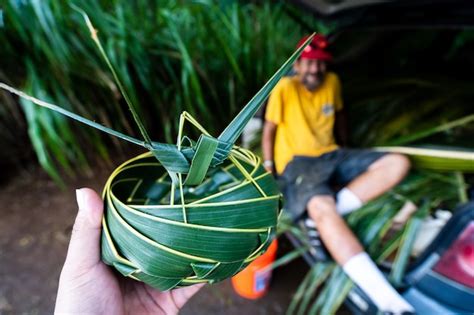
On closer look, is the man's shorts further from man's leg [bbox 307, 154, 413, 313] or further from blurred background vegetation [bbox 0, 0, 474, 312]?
blurred background vegetation [bbox 0, 0, 474, 312]

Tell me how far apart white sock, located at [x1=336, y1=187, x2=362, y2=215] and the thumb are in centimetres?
98

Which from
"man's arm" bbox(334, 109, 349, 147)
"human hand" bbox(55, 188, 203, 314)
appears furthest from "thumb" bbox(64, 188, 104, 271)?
"man's arm" bbox(334, 109, 349, 147)

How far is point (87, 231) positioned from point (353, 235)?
3.04 feet

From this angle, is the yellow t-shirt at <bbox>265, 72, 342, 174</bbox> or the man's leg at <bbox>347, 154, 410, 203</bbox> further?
A: the yellow t-shirt at <bbox>265, 72, 342, 174</bbox>

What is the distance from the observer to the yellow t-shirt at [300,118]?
1.54 metres

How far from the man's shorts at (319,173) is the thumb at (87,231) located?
93 cm

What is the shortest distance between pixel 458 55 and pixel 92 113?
6.99 feet

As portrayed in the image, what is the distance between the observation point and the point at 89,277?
1.93 feet

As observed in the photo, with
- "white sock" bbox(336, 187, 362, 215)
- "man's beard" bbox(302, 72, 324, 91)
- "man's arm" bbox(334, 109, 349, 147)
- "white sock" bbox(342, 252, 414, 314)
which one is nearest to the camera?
"white sock" bbox(342, 252, 414, 314)

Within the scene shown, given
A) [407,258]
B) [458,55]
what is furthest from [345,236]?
[458,55]

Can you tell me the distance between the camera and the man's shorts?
4.58ft

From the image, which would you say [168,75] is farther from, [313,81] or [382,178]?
[382,178]

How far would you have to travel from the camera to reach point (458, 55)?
2393 mm

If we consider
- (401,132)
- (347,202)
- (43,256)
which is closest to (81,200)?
(347,202)
